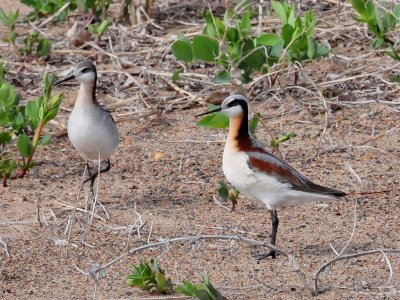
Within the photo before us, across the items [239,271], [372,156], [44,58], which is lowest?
[44,58]

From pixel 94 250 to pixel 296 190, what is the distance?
124 centimetres

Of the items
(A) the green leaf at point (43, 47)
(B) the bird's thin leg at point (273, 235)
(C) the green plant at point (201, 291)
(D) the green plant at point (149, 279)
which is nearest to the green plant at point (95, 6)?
(A) the green leaf at point (43, 47)

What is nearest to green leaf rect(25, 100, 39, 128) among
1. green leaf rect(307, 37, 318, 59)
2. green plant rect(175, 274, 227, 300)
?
green leaf rect(307, 37, 318, 59)

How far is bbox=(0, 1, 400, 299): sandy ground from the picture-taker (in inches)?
231

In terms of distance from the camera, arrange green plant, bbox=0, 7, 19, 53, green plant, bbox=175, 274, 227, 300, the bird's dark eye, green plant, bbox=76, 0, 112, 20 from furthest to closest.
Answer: green plant, bbox=76, 0, 112, 20
green plant, bbox=0, 7, 19, 53
the bird's dark eye
green plant, bbox=175, 274, 227, 300

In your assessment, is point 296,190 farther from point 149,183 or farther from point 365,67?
point 365,67

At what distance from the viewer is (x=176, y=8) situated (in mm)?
11344

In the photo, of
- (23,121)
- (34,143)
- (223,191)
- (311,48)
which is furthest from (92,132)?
(311,48)

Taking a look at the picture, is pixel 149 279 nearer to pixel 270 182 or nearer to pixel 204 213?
pixel 270 182

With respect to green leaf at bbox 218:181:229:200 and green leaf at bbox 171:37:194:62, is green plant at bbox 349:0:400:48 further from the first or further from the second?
green leaf at bbox 218:181:229:200

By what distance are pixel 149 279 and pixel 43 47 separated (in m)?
4.90

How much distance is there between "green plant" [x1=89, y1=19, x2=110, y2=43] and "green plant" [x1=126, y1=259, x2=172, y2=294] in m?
4.82

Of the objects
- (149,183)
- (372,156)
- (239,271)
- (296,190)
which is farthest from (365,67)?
(239,271)

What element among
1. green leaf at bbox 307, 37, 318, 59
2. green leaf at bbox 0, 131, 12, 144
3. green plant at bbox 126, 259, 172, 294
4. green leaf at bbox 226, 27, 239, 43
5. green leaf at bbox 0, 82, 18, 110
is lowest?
green leaf at bbox 0, 131, 12, 144
